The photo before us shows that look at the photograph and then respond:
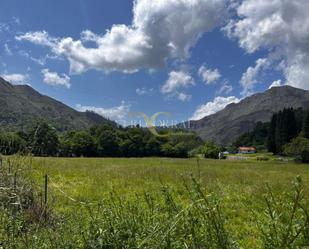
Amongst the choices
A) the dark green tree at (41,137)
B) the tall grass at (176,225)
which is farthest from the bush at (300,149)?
the tall grass at (176,225)

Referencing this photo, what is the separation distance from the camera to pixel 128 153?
10781cm

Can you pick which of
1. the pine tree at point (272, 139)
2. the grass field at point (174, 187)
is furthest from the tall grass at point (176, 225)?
the pine tree at point (272, 139)

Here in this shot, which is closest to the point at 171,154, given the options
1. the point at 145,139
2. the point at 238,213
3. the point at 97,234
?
the point at 145,139

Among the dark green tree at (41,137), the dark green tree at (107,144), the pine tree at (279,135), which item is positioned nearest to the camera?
the dark green tree at (41,137)

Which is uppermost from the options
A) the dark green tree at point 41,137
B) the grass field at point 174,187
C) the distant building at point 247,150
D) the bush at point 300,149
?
the distant building at point 247,150

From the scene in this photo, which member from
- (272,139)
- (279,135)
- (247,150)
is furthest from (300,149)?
(247,150)

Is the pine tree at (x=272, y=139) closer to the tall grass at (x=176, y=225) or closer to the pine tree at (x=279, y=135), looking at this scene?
the pine tree at (x=279, y=135)

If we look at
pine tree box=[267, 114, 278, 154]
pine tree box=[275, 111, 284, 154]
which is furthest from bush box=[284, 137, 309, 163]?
pine tree box=[267, 114, 278, 154]

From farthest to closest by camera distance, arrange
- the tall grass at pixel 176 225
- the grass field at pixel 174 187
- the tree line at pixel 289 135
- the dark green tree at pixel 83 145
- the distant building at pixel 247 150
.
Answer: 1. the distant building at pixel 247 150
2. the tree line at pixel 289 135
3. the dark green tree at pixel 83 145
4. the grass field at pixel 174 187
5. the tall grass at pixel 176 225

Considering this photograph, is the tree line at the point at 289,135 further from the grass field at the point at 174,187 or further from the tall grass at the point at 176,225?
the tall grass at the point at 176,225

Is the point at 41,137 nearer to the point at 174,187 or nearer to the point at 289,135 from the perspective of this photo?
the point at 174,187

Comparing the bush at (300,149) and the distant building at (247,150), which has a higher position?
the distant building at (247,150)

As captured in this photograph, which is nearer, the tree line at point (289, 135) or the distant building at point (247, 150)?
the tree line at point (289, 135)

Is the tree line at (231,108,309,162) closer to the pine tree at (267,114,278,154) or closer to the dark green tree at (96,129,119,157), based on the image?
the pine tree at (267,114,278,154)
